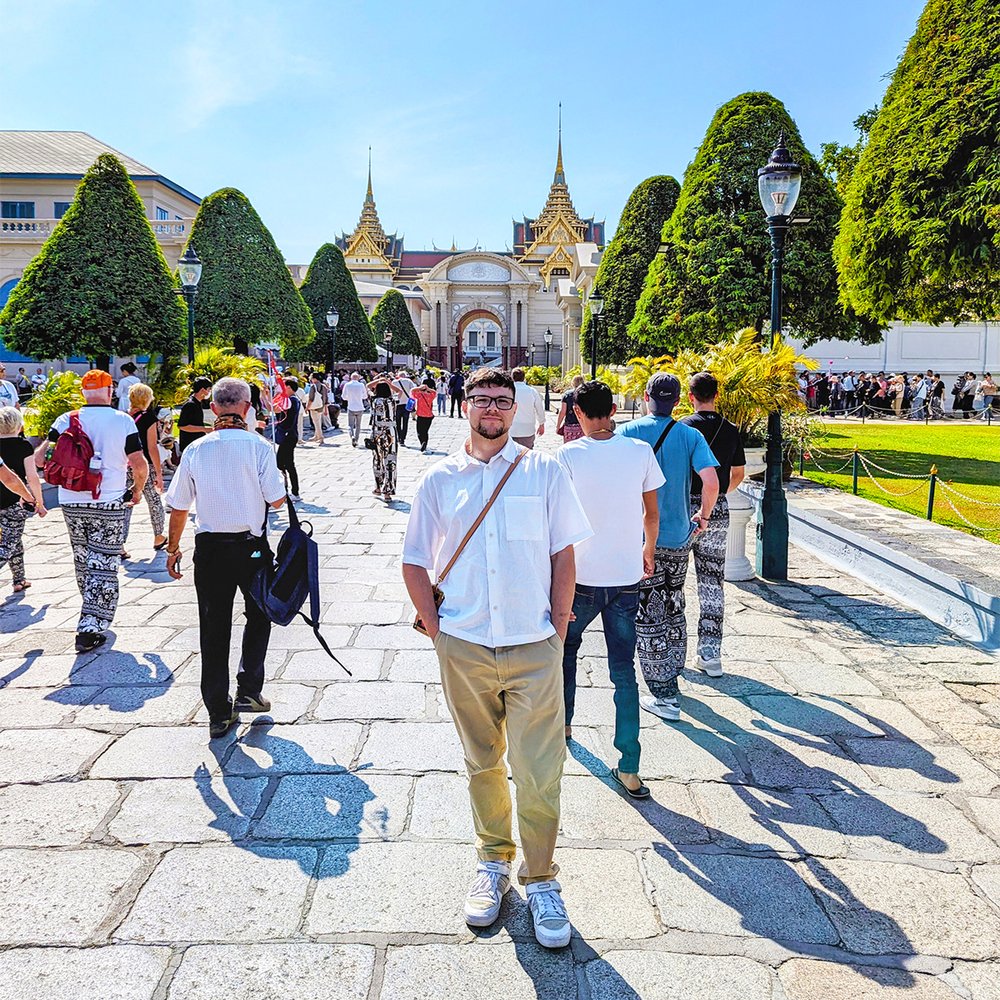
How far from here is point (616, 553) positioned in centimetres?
373

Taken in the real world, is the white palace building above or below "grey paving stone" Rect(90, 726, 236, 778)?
above

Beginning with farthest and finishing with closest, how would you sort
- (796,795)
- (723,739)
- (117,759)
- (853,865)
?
(723,739) → (117,759) → (796,795) → (853,865)

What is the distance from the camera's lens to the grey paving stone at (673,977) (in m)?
2.56

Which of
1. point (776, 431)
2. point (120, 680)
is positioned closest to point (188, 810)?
point (120, 680)

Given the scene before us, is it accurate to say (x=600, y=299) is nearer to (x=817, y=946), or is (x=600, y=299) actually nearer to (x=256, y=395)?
(x=256, y=395)

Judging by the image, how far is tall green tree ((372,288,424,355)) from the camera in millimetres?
62344

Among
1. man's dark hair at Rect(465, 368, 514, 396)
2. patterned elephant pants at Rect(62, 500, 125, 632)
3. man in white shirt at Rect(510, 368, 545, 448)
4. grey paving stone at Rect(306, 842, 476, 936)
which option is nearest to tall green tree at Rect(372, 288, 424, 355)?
man in white shirt at Rect(510, 368, 545, 448)

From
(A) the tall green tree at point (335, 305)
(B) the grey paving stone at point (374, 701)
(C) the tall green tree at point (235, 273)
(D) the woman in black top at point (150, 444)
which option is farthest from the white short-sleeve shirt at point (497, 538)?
(A) the tall green tree at point (335, 305)

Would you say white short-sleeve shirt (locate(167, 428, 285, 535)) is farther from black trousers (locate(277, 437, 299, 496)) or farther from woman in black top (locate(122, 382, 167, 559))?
black trousers (locate(277, 437, 299, 496))

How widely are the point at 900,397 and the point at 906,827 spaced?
32262 mm

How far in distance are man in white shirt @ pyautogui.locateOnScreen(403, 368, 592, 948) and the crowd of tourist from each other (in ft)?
98.5

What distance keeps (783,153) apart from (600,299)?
23.0m

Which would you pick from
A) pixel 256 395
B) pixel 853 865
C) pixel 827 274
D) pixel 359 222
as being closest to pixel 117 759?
pixel 853 865

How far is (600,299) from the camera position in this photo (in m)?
30.6
